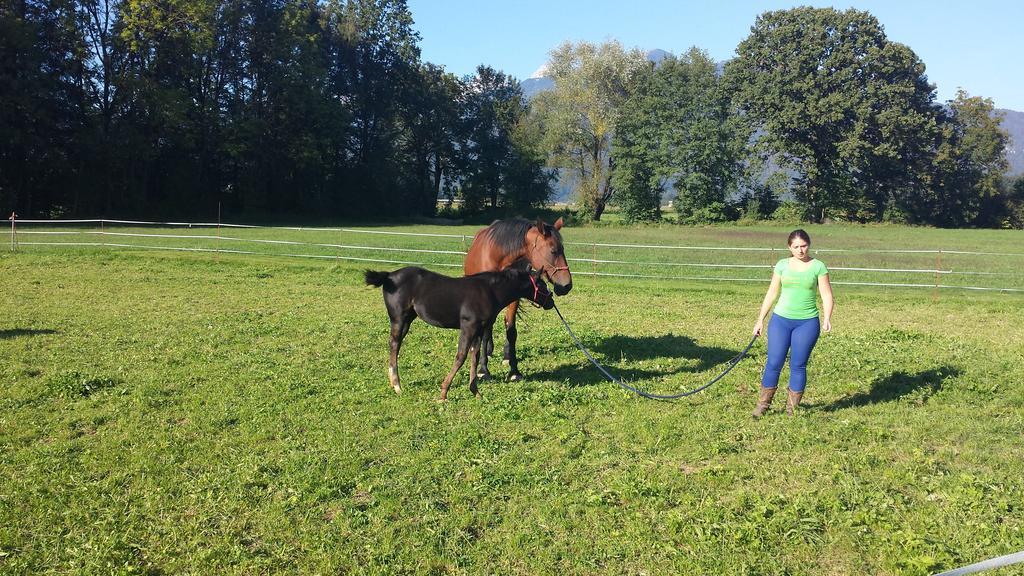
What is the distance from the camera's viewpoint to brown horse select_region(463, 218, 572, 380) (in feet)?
25.4

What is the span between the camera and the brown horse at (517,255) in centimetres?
775

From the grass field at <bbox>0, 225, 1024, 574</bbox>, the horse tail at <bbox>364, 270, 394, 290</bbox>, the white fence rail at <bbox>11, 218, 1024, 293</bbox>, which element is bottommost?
the grass field at <bbox>0, 225, 1024, 574</bbox>

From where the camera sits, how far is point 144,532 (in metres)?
4.23

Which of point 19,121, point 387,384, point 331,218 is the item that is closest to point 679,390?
point 387,384

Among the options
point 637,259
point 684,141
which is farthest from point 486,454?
point 684,141

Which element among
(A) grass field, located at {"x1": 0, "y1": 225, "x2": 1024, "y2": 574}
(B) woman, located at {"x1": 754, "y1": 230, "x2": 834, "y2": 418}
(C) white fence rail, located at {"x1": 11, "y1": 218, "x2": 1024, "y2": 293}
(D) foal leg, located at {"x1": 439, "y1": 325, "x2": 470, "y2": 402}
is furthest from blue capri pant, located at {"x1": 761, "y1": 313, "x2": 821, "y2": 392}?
(C) white fence rail, located at {"x1": 11, "y1": 218, "x2": 1024, "y2": 293}

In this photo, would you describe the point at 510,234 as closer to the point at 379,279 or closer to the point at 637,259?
the point at 379,279

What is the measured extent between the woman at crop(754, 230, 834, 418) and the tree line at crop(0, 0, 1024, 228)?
38.5 m

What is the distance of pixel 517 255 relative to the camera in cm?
818

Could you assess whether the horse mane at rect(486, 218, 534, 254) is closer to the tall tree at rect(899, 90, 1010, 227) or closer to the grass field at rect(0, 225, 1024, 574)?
the grass field at rect(0, 225, 1024, 574)

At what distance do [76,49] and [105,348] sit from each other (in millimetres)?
35232

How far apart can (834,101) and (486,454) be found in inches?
1796

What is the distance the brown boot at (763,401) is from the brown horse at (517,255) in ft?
7.53

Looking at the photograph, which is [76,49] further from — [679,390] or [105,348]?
[679,390]
